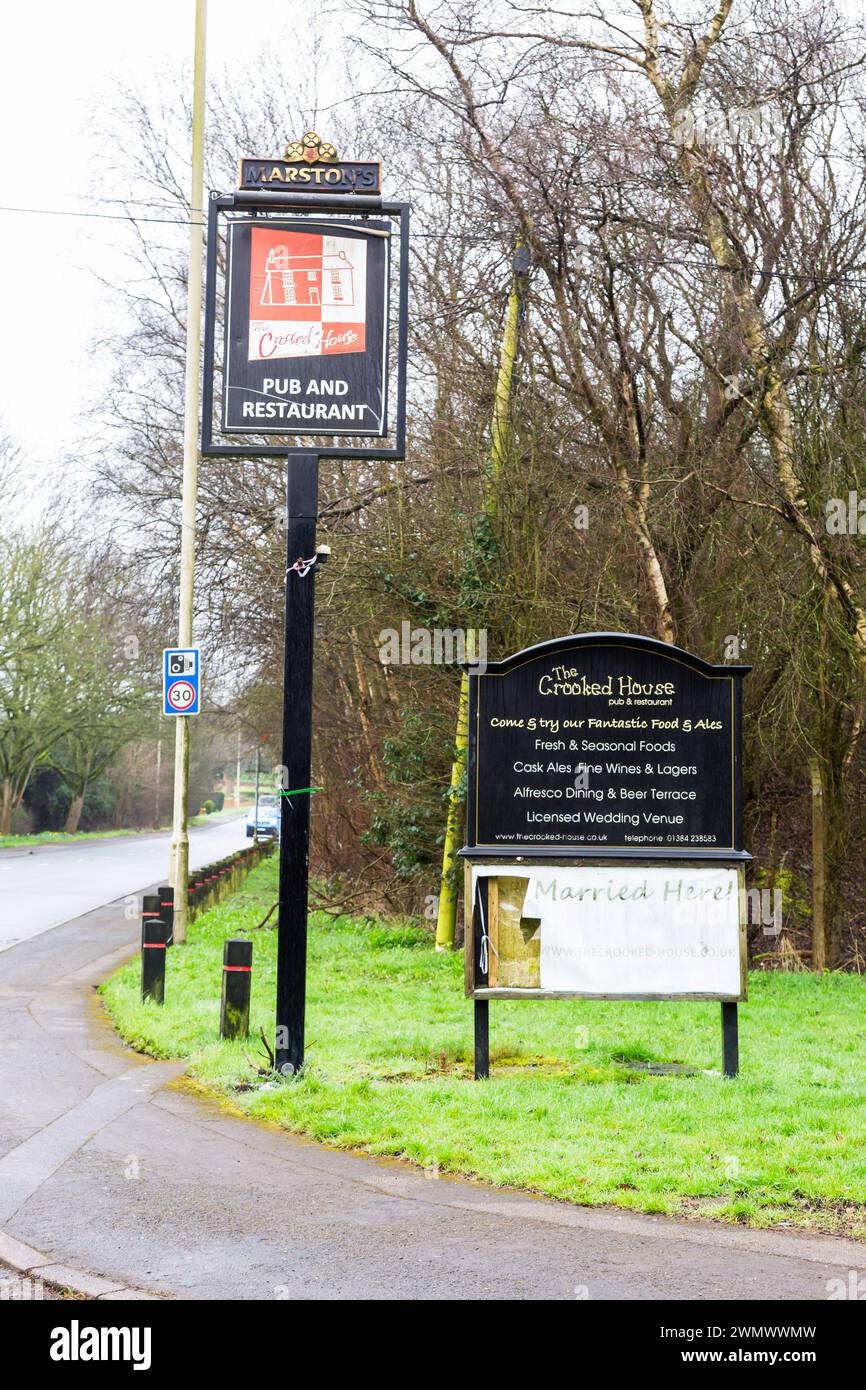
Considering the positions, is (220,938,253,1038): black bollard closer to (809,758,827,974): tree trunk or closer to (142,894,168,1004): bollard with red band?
(142,894,168,1004): bollard with red band

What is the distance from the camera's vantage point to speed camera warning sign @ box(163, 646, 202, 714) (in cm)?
1523

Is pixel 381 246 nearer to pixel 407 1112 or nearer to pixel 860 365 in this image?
pixel 407 1112

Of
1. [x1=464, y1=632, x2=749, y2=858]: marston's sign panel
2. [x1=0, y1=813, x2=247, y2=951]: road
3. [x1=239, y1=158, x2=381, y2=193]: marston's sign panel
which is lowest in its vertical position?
[x1=0, y1=813, x2=247, y2=951]: road

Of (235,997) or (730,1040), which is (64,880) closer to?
(235,997)

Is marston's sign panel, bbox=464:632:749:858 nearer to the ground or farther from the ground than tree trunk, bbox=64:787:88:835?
farther from the ground

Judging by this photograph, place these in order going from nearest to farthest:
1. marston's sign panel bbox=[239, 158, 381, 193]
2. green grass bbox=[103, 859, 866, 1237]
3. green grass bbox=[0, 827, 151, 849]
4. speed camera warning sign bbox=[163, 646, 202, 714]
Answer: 1. green grass bbox=[103, 859, 866, 1237]
2. marston's sign panel bbox=[239, 158, 381, 193]
3. speed camera warning sign bbox=[163, 646, 202, 714]
4. green grass bbox=[0, 827, 151, 849]

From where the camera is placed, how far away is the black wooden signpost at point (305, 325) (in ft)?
28.7

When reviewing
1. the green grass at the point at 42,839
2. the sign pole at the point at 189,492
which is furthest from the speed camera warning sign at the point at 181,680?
the green grass at the point at 42,839

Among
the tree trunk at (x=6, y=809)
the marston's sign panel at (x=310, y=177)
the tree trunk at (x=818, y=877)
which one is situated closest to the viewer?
the marston's sign panel at (x=310, y=177)

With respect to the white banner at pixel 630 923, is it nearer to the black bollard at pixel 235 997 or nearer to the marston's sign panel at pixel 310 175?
the black bollard at pixel 235 997

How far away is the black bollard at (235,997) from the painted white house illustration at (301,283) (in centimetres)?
454

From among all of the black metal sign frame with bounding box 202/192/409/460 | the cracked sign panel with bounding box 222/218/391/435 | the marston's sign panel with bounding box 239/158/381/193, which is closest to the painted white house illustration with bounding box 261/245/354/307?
the cracked sign panel with bounding box 222/218/391/435

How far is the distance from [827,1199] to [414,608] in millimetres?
10812

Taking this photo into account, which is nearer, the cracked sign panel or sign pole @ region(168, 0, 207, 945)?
the cracked sign panel
